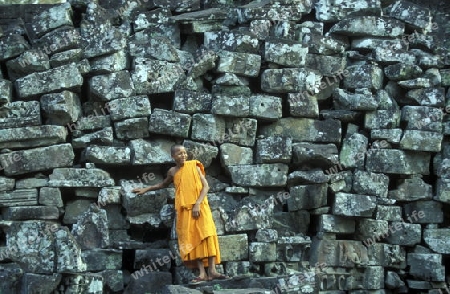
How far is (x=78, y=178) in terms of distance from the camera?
11.4 m

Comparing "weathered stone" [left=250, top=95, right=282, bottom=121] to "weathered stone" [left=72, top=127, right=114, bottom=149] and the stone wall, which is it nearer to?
the stone wall

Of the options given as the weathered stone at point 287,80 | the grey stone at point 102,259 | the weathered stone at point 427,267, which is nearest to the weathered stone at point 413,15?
the weathered stone at point 287,80

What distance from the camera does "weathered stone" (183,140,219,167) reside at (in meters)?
11.8

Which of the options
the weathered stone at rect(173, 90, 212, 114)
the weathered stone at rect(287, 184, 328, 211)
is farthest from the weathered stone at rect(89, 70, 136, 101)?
the weathered stone at rect(287, 184, 328, 211)

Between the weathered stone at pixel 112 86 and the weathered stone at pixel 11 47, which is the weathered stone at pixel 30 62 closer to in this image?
the weathered stone at pixel 11 47

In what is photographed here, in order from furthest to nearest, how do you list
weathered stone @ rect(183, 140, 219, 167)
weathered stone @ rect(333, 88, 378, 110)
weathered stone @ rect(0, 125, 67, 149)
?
weathered stone @ rect(333, 88, 378, 110), weathered stone @ rect(183, 140, 219, 167), weathered stone @ rect(0, 125, 67, 149)

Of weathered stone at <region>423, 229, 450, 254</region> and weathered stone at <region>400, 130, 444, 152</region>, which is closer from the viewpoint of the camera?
weathered stone at <region>423, 229, 450, 254</region>

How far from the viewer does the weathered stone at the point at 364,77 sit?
1245 cm

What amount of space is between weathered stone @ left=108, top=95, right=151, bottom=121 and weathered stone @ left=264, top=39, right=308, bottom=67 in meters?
1.81

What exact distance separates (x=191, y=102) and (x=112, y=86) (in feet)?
3.49

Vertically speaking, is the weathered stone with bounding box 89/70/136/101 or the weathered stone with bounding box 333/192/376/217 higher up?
the weathered stone with bounding box 89/70/136/101

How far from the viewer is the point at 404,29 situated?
12859 mm

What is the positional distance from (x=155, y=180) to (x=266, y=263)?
1.84m

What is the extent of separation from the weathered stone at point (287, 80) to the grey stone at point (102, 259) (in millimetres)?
3027
